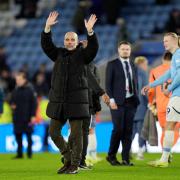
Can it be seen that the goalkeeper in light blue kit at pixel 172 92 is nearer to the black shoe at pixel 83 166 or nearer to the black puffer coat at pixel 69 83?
the black shoe at pixel 83 166

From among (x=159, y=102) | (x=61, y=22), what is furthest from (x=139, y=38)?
(x=159, y=102)

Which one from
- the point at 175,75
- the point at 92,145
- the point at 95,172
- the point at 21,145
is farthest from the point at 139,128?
the point at 95,172

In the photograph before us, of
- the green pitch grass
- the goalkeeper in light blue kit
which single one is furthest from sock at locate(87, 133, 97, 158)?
the goalkeeper in light blue kit

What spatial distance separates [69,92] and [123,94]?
233 cm

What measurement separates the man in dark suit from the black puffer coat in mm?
2142

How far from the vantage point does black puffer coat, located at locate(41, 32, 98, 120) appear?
11891mm

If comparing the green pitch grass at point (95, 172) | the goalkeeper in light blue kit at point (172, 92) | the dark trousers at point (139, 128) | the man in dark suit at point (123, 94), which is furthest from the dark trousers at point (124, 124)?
the dark trousers at point (139, 128)

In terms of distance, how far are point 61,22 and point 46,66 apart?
3.48m

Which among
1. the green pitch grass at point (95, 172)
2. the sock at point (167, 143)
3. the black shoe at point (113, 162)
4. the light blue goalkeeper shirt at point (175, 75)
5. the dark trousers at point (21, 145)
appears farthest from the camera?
the dark trousers at point (21, 145)

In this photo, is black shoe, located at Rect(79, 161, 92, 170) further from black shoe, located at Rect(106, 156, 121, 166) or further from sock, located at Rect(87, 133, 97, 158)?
sock, located at Rect(87, 133, 97, 158)

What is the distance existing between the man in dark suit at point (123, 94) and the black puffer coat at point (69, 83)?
2.14 m

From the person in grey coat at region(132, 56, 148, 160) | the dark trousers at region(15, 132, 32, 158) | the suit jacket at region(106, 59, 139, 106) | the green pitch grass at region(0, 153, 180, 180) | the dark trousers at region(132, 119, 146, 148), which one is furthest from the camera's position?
the dark trousers at region(15, 132, 32, 158)

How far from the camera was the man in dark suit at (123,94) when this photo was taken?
14.1m

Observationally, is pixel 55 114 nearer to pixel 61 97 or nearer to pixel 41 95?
pixel 61 97
